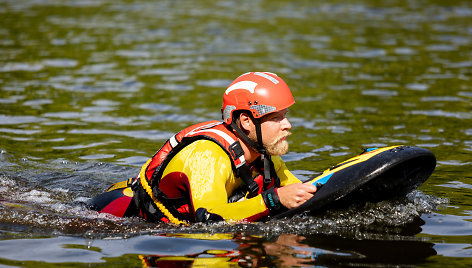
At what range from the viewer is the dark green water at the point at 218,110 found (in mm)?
6059

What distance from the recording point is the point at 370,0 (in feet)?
99.0

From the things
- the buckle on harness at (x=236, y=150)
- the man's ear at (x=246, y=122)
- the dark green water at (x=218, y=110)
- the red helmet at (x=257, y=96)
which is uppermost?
the red helmet at (x=257, y=96)

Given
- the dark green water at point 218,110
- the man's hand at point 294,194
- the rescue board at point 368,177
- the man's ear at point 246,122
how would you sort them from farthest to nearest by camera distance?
the man's ear at point 246,122 → the rescue board at point 368,177 → the man's hand at point 294,194 → the dark green water at point 218,110

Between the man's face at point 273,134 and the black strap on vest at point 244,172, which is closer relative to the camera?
the black strap on vest at point 244,172

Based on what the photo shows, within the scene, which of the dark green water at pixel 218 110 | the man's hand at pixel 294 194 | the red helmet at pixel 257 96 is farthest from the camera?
the red helmet at pixel 257 96

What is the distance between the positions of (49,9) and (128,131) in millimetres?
A: 17175

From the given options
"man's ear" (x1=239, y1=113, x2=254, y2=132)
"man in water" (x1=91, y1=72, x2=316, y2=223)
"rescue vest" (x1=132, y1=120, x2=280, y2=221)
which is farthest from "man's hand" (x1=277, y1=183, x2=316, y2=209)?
"man's ear" (x1=239, y1=113, x2=254, y2=132)

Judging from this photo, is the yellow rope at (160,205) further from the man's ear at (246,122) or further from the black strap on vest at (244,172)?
the man's ear at (246,122)

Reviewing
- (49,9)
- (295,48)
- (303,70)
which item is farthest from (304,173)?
(49,9)

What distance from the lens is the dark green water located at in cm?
606

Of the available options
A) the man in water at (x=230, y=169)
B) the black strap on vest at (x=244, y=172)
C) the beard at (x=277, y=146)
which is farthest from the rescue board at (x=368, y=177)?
the beard at (x=277, y=146)

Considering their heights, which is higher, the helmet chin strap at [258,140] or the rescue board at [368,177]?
the helmet chin strap at [258,140]

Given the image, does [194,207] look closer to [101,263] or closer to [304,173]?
[101,263]

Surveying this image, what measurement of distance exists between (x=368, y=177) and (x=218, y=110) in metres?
7.41
